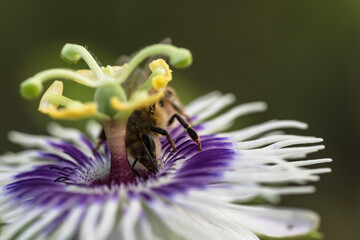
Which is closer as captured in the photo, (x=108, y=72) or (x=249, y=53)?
(x=108, y=72)

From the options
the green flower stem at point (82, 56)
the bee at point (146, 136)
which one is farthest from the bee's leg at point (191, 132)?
the green flower stem at point (82, 56)

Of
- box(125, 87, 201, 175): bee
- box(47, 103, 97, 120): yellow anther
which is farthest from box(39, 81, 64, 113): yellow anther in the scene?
box(125, 87, 201, 175): bee

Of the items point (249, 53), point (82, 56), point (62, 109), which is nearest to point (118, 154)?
point (62, 109)

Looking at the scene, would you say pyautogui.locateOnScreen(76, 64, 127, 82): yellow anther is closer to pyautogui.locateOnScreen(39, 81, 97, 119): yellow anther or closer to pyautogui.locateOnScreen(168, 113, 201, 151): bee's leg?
pyautogui.locateOnScreen(39, 81, 97, 119): yellow anther

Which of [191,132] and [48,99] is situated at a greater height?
[48,99]

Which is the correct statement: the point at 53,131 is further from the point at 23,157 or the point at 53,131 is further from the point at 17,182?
the point at 17,182

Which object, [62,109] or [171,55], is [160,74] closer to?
[171,55]

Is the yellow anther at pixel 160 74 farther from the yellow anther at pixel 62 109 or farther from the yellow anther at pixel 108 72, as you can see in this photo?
the yellow anther at pixel 62 109
